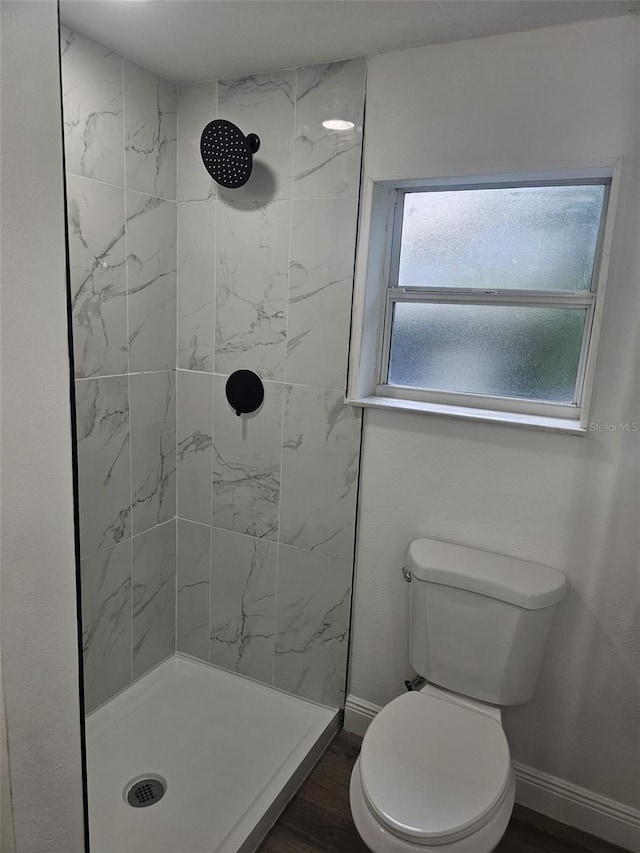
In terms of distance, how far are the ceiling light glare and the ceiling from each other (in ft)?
0.56

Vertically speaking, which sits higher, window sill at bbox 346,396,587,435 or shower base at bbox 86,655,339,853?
window sill at bbox 346,396,587,435

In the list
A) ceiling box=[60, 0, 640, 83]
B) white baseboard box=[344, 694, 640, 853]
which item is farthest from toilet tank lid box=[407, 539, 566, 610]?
ceiling box=[60, 0, 640, 83]

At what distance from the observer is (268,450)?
2102mm

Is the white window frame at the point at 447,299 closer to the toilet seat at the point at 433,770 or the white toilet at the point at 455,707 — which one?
the white toilet at the point at 455,707

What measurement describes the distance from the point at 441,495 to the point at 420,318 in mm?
593

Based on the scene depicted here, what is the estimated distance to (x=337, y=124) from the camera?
1807 mm

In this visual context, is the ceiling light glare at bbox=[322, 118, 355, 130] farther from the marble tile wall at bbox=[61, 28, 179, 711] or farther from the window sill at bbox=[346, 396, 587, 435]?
the window sill at bbox=[346, 396, 587, 435]

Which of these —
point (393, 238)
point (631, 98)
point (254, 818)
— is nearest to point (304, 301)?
point (393, 238)

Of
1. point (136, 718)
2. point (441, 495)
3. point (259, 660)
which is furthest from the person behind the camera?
point (259, 660)

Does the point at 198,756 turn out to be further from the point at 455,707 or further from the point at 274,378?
the point at 274,378

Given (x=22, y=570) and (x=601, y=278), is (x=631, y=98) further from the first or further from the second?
(x=22, y=570)

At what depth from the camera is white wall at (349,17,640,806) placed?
1.49 metres

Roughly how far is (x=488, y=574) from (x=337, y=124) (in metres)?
1.45

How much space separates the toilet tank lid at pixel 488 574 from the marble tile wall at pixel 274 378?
0.34 metres
